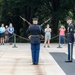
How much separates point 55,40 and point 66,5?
4138mm

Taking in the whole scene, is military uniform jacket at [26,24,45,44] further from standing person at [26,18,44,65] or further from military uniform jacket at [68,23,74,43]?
military uniform jacket at [68,23,74,43]

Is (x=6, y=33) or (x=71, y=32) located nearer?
(x=71, y=32)

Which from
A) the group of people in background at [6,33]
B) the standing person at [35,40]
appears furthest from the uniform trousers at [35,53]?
the group of people in background at [6,33]

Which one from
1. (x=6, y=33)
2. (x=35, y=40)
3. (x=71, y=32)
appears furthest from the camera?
(x=6, y=33)

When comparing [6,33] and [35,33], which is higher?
[35,33]

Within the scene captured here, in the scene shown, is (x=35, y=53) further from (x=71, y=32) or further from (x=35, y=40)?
(x=71, y=32)

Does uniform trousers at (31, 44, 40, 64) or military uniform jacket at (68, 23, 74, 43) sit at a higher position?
military uniform jacket at (68, 23, 74, 43)

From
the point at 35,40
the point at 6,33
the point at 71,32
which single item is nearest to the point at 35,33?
the point at 35,40

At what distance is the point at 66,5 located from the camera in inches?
1519

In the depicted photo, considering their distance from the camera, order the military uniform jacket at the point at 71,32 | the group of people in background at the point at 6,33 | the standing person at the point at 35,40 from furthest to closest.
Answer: the group of people in background at the point at 6,33, the military uniform jacket at the point at 71,32, the standing person at the point at 35,40

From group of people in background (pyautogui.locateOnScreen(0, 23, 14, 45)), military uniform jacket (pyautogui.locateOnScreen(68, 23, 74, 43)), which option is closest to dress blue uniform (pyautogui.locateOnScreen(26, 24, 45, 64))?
military uniform jacket (pyautogui.locateOnScreen(68, 23, 74, 43))

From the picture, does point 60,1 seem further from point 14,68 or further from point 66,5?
point 14,68

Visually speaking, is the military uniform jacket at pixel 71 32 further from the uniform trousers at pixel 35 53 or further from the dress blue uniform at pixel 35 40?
the uniform trousers at pixel 35 53

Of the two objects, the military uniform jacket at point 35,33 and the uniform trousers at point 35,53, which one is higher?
the military uniform jacket at point 35,33
